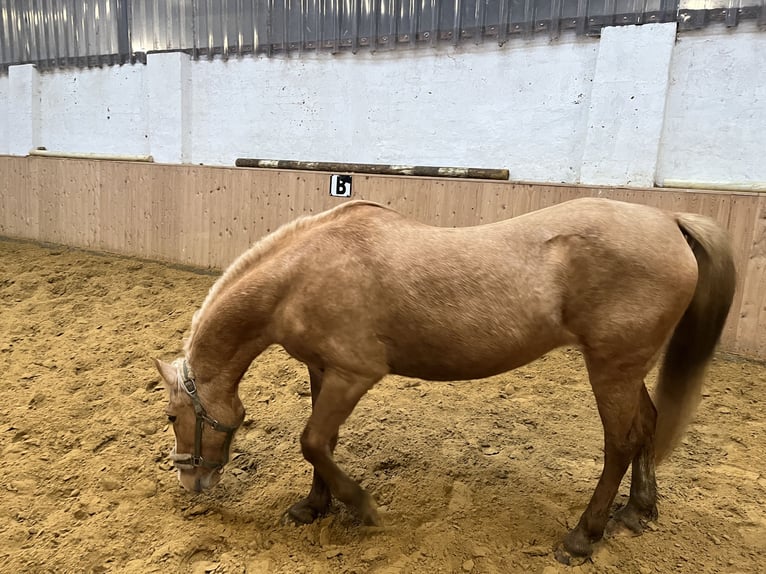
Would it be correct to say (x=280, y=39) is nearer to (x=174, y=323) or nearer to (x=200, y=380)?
(x=174, y=323)

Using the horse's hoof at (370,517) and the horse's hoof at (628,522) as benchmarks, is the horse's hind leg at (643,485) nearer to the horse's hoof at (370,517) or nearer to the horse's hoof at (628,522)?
the horse's hoof at (628,522)

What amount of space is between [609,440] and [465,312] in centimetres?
76

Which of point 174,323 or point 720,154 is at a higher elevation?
point 720,154

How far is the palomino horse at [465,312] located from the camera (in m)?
1.81

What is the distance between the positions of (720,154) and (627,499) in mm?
3315

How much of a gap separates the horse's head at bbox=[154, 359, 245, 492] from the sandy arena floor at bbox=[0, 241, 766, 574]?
0.29 meters

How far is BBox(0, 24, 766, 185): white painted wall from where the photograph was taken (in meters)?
4.25

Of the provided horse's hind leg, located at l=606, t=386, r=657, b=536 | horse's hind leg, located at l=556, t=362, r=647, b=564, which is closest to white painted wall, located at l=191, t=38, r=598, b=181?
horse's hind leg, located at l=606, t=386, r=657, b=536

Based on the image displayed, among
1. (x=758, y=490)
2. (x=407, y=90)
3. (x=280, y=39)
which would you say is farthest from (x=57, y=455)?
(x=280, y=39)

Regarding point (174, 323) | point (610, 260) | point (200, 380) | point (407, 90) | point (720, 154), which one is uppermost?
point (407, 90)

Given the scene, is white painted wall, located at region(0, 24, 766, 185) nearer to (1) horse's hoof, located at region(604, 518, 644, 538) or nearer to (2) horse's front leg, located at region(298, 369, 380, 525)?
(1) horse's hoof, located at region(604, 518, 644, 538)

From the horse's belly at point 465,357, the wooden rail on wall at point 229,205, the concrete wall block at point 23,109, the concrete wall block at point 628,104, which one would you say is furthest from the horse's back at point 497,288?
the concrete wall block at point 23,109

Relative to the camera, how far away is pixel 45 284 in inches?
216

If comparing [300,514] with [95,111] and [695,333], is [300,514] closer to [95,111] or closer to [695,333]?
[695,333]
